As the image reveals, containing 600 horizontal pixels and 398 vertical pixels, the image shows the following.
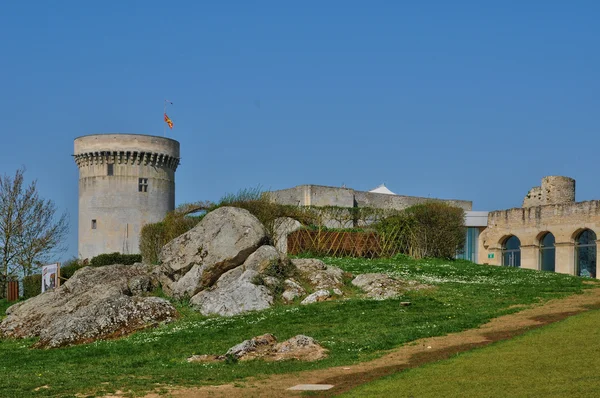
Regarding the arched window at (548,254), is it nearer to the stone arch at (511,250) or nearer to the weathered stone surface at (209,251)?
the stone arch at (511,250)

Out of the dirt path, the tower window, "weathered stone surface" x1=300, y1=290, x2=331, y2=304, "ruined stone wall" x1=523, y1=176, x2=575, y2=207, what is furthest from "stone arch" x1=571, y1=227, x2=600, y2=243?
the tower window

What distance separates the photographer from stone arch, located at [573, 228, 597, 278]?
5038 centimetres

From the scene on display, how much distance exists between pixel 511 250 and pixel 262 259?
29.1m

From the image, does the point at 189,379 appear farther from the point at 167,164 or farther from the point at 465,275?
the point at 167,164

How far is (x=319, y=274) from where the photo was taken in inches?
1281

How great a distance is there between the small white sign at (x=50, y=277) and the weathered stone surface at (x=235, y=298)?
519 inches

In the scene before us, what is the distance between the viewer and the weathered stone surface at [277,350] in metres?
21.1

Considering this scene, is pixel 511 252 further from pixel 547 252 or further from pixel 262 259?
pixel 262 259

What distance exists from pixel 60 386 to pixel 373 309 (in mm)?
12425

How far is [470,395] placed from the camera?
1458 cm

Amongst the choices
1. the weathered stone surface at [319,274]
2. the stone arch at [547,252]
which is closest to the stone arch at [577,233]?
the stone arch at [547,252]

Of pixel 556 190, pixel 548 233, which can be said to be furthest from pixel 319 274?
pixel 556 190

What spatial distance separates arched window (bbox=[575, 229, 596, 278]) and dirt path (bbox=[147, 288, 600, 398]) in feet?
84.2

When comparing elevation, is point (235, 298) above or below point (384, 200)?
below
